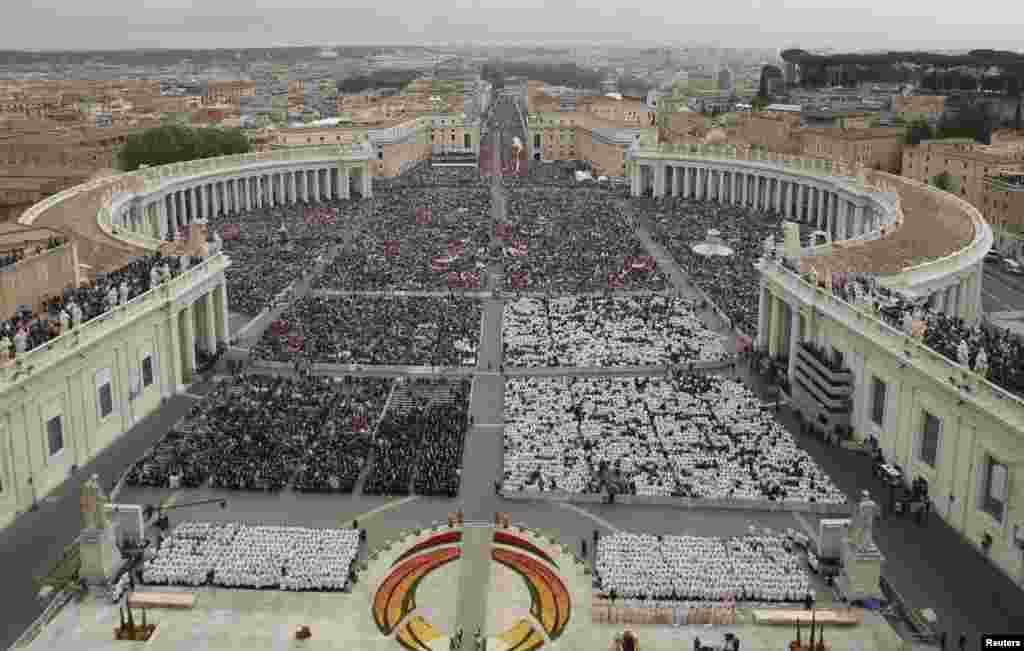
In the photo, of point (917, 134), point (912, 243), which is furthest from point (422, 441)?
point (917, 134)

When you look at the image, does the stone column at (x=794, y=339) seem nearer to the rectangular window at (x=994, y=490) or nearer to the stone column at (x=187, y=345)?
the rectangular window at (x=994, y=490)

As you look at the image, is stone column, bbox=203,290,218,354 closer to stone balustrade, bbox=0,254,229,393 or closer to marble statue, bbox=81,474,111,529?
stone balustrade, bbox=0,254,229,393

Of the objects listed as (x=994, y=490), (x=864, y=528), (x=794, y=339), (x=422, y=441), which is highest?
(x=794, y=339)

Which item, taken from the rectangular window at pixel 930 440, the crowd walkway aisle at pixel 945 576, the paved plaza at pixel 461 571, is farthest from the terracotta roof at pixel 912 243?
the crowd walkway aisle at pixel 945 576

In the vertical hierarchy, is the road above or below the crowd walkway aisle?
above

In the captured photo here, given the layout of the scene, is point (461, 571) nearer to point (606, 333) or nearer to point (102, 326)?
point (102, 326)

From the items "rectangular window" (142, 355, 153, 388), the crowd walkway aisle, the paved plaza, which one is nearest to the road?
the paved plaza
